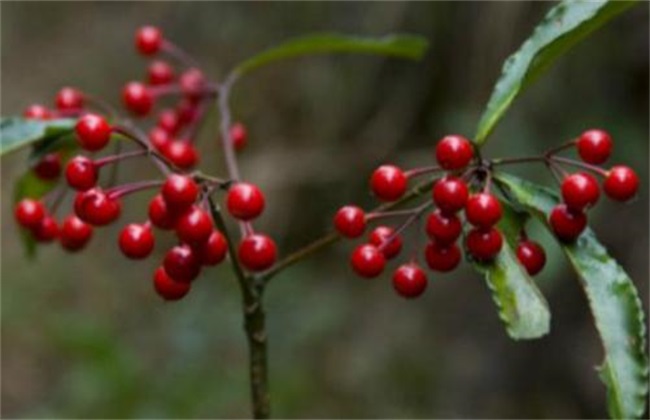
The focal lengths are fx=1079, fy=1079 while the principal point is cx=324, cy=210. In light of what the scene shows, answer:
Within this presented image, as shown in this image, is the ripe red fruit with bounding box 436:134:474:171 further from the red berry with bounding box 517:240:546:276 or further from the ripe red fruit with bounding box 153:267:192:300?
the ripe red fruit with bounding box 153:267:192:300

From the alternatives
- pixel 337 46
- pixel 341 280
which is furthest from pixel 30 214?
pixel 341 280

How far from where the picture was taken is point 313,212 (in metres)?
3.36

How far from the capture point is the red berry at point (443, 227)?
3.01ft

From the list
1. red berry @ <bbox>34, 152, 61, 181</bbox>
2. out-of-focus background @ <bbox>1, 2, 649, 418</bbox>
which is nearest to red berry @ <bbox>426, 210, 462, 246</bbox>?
red berry @ <bbox>34, 152, 61, 181</bbox>

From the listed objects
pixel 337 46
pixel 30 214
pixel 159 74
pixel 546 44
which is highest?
pixel 159 74

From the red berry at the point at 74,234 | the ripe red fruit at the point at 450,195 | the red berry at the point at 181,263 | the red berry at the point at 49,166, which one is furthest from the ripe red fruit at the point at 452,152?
the red berry at the point at 49,166

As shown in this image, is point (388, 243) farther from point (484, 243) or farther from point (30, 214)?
point (30, 214)

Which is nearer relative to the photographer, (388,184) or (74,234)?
(388,184)

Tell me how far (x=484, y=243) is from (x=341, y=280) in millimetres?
2497

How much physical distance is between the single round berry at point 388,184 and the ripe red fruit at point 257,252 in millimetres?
107

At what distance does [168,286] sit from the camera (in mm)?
983

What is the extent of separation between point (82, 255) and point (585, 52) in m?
2.13

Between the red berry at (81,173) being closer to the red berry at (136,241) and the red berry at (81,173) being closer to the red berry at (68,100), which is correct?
the red berry at (136,241)

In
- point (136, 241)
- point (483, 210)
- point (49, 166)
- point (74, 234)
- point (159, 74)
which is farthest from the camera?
point (159, 74)
